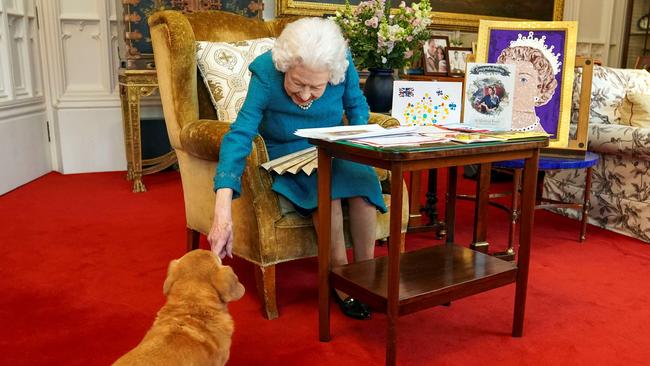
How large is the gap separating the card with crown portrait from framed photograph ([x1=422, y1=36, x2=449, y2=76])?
2.71 meters

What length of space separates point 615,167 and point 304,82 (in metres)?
2.23

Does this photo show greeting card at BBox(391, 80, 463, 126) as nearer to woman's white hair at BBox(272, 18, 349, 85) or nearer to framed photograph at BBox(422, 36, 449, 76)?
woman's white hair at BBox(272, 18, 349, 85)

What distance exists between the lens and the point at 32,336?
2.03 meters

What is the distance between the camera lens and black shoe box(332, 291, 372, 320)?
2.19m

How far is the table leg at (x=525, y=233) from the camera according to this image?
1.92 metres

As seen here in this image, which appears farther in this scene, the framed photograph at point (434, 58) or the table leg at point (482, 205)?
the framed photograph at point (434, 58)

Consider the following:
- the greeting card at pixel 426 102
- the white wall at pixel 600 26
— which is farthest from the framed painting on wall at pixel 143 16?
the white wall at pixel 600 26

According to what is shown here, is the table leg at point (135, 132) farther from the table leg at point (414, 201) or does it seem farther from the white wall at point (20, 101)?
the table leg at point (414, 201)

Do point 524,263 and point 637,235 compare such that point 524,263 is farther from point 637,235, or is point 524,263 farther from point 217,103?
point 637,235

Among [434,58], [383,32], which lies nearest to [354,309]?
[383,32]

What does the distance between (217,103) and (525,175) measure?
133cm

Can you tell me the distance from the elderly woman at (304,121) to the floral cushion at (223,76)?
1.28 feet

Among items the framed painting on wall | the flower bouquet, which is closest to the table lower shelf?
the flower bouquet

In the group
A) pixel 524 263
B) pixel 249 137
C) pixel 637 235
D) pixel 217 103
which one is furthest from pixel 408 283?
pixel 637 235
